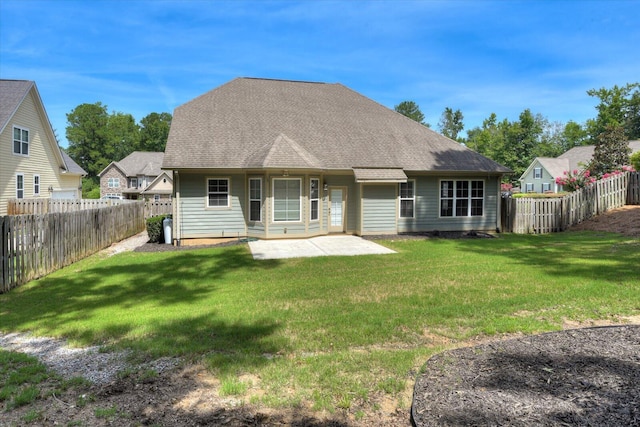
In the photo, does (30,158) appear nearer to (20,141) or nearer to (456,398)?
(20,141)

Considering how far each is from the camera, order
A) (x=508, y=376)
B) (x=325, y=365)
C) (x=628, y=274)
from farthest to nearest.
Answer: (x=628, y=274) → (x=325, y=365) → (x=508, y=376)

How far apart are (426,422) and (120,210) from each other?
16961 millimetres

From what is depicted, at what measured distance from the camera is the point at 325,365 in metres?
4.30

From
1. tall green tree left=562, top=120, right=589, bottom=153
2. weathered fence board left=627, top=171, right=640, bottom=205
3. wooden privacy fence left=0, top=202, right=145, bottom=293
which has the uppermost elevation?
tall green tree left=562, top=120, right=589, bottom=153

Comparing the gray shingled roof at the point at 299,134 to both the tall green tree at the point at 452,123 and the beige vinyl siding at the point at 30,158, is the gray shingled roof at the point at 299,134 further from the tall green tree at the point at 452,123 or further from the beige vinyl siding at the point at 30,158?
the tall green tree at the point at 452,123

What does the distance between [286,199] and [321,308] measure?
9.57 m

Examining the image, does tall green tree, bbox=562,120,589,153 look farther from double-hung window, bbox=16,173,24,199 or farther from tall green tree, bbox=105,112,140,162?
tall green tree, bbox=105,112,140,162

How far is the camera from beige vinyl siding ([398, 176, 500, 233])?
17891 mm

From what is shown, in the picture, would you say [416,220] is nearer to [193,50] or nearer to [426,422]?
[193,50]

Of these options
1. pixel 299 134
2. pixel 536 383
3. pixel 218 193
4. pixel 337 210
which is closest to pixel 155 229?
pixel 218 193

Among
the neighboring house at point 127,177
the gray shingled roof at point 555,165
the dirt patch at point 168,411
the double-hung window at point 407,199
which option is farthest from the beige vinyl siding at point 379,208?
the neighboring house at point 127,177

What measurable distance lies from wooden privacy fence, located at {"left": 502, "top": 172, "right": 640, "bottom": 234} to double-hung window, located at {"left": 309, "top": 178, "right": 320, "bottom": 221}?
9.62 metres

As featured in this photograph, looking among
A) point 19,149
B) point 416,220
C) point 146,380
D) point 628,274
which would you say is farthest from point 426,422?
point 19,149

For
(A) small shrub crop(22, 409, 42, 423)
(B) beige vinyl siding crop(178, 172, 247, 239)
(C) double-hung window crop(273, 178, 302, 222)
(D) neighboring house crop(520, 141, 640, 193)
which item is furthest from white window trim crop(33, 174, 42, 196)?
(D) neighboring house crop(520, 141, 640, 193)
